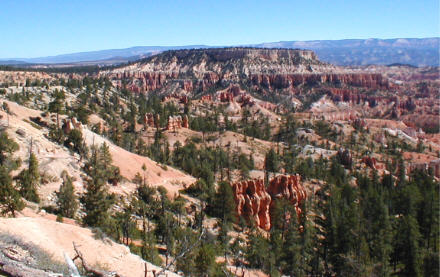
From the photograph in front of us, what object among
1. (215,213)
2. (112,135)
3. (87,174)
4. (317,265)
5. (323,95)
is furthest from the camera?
(323,95)

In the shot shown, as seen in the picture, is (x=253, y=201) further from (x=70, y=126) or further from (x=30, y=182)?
(x=70, y=126)

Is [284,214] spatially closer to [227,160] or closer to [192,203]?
[192,203]

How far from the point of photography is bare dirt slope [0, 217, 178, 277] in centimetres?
1972

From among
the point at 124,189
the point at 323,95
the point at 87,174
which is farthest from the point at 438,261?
the point at 323,95

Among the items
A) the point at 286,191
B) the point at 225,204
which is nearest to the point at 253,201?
the point at 225,204

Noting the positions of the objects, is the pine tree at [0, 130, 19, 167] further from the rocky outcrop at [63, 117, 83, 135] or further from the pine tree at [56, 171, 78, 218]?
the rocky outcrop at [63, 117, 83, 135]

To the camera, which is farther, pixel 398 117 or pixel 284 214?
pixel 398 117

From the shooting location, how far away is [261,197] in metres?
48.3

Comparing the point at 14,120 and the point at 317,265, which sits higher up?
the point at 14,120

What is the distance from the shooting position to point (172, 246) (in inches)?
1229

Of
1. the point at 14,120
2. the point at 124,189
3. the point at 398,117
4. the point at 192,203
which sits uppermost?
the point at 14,120

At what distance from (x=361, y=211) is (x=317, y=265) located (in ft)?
43.0

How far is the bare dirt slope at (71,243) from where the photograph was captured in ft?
64.7

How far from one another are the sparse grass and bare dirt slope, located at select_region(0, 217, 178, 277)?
232 mm
